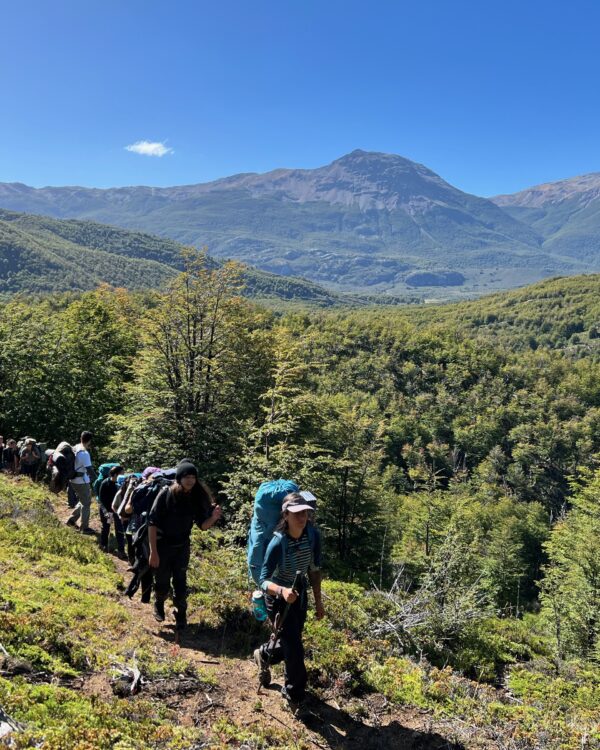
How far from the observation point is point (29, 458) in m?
13.2

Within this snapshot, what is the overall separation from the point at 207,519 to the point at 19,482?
9.44 metres

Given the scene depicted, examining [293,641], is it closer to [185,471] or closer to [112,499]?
[185,471]

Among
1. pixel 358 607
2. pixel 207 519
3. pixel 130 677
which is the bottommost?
pixel 358 607

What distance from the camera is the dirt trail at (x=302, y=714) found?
448 cm

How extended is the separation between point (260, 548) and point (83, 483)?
6.51 m

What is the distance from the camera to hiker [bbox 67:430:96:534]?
9.84m

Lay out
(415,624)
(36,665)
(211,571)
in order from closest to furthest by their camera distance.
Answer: (36,665) → (415,624) → (211,571)

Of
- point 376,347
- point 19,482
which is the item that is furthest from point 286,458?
point 376,347

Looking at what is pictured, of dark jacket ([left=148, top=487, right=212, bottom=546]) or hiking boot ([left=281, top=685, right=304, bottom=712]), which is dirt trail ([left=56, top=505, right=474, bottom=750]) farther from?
dark jacket ([left=148, top=487, right=212, bottom=546])

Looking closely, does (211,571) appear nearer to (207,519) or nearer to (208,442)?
(207,519)

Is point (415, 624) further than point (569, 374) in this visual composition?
No

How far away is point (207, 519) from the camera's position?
18.7ft

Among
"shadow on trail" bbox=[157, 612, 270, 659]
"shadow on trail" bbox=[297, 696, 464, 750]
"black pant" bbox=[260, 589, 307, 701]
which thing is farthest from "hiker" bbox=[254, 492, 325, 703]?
"shadow on trail" bbox=[157, 612, 270, 659]

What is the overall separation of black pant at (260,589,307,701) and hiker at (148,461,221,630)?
1340mm
